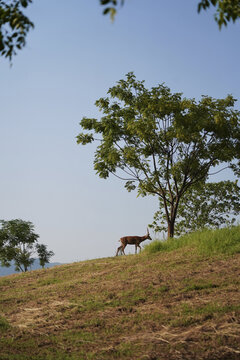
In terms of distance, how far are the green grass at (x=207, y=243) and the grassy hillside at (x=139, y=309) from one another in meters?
0.05

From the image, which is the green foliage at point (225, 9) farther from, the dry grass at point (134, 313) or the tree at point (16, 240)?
the tree at point (16, 240)

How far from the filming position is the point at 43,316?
37.1ft

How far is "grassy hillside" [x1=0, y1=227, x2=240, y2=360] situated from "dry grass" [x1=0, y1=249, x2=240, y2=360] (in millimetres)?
21

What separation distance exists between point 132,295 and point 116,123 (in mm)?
12070

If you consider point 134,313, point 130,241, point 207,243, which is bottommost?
point 134,313

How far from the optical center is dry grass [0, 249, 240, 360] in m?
7.96

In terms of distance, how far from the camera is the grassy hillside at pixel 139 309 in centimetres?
801

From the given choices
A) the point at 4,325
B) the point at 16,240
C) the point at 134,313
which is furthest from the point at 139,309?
the point at 16,240

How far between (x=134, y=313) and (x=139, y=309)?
250 mm

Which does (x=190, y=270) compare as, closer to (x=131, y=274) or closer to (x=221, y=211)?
(x=131, y=274)

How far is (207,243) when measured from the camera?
53.0ft

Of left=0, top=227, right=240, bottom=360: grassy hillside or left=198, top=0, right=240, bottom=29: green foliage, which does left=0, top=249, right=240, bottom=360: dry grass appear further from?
left=198, top=0, right=240, bottom=29: green foliage

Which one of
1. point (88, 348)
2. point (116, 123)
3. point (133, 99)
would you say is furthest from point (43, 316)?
point (133, 99)

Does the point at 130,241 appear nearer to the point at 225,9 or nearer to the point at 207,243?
the point at 207,243
